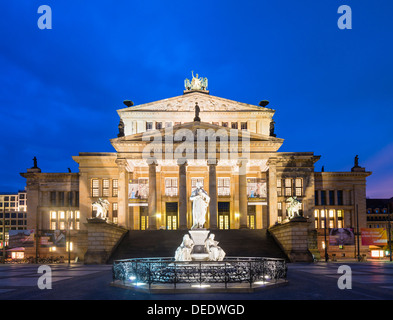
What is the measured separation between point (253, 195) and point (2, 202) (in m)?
149

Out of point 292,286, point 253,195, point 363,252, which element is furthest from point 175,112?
point 292,286

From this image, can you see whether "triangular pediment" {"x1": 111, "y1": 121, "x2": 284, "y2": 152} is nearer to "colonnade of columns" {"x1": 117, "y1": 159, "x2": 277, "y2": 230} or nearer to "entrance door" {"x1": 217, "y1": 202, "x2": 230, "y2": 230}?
"colonnade of columns" {"x1": 117, "y1": 159, "x2": 277, "y2": 230}

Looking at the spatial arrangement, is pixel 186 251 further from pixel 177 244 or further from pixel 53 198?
pixel 53 198

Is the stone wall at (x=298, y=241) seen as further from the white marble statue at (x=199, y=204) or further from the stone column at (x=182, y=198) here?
the white marble statue at (x=199, y=204)

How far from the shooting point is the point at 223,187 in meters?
61.1

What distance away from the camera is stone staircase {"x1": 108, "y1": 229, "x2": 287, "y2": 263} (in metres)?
40.8

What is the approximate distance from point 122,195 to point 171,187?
33.0ft

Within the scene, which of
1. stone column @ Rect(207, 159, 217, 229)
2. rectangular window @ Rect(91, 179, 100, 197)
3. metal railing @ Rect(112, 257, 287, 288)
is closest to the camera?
metal railing @ Rect(112, 257, 287, 288)

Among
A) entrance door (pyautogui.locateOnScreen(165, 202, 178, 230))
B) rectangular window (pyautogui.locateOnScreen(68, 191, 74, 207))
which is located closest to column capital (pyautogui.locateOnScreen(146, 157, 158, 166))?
entrance door (pyautogui.locateOnScreen(165, 202, 178, 230))

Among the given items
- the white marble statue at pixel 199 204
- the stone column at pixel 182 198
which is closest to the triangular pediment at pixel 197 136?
the stone column at pixel 182 198

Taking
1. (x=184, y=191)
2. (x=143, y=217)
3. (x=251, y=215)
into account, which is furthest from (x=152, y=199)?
(x=251, y=215)

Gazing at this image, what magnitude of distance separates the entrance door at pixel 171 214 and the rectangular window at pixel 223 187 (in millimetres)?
6656

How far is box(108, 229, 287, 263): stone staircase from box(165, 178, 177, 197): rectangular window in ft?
41.8
